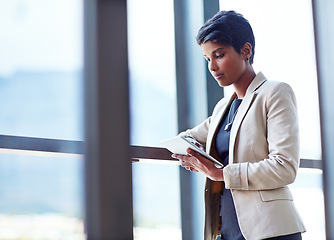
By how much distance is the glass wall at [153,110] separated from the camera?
2.66 m

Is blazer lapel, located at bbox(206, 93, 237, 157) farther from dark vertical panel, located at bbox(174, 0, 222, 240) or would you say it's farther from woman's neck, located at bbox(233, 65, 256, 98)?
dark vertical panel, located at bbox(174, 0, 222, 240)

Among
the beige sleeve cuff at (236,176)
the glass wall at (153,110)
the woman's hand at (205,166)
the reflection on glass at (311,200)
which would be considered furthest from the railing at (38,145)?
the reflection on glass at (311,200)

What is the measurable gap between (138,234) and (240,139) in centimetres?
71

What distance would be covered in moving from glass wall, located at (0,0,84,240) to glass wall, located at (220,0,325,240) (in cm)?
142

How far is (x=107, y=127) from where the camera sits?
2.26m

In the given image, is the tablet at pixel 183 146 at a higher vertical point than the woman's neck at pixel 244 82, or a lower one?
lower

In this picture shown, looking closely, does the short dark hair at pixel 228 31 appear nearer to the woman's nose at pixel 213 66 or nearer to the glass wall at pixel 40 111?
the woman's nose at pixel 213 66

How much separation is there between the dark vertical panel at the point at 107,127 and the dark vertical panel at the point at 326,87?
5.98 feet

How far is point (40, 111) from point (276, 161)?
3.25 ft

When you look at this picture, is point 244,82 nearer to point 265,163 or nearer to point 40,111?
point 265,163

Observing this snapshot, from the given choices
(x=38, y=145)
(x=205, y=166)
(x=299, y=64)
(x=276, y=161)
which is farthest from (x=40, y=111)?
(x=299, y=64)

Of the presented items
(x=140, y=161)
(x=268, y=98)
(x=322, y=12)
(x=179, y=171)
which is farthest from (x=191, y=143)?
(x=322, y=12)

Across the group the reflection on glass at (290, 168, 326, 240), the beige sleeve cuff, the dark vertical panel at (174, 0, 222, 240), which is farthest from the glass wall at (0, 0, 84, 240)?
the reflection on glass at (290, 168, 326, 240)

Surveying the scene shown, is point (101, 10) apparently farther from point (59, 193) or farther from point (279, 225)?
point (279, 225)
